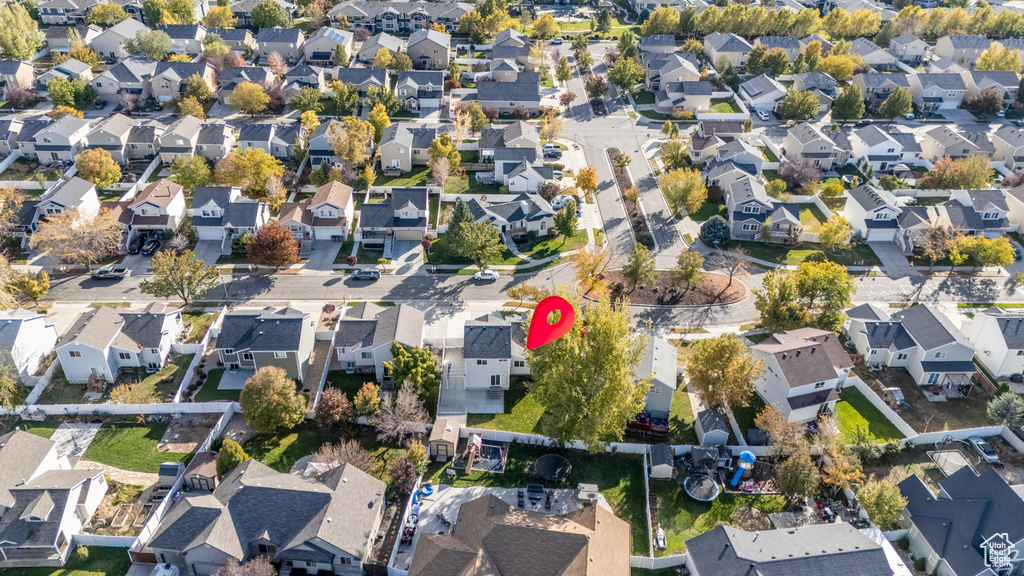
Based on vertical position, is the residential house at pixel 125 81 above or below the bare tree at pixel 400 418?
above

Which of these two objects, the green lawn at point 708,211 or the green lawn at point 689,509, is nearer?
the green lawn at point 689,509

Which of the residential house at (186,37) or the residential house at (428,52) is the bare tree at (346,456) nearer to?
the residential house at (428,52)

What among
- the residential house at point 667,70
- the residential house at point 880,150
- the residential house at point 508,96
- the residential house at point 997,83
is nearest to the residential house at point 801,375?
the residential house at point 880,150

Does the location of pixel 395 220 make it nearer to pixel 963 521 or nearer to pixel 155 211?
pixel 155 211

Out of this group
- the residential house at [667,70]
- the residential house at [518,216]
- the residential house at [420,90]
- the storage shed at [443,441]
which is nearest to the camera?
the storage shed at [443,441]

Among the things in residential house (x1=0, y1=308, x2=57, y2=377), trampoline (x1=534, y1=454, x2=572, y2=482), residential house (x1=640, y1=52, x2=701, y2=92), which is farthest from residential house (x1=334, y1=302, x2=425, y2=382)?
residential house (x1=640, y1=52, x2=701, y2=92)

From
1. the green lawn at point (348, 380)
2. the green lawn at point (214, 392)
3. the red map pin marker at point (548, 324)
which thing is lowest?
the green lawn at point (348, 380)

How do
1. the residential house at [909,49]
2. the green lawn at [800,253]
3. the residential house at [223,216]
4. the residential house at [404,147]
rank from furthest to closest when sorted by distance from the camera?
the residential house at [909,49]
the residential house at [404,147]
the green lawn at [800,253]
the residential house at [223,216]
